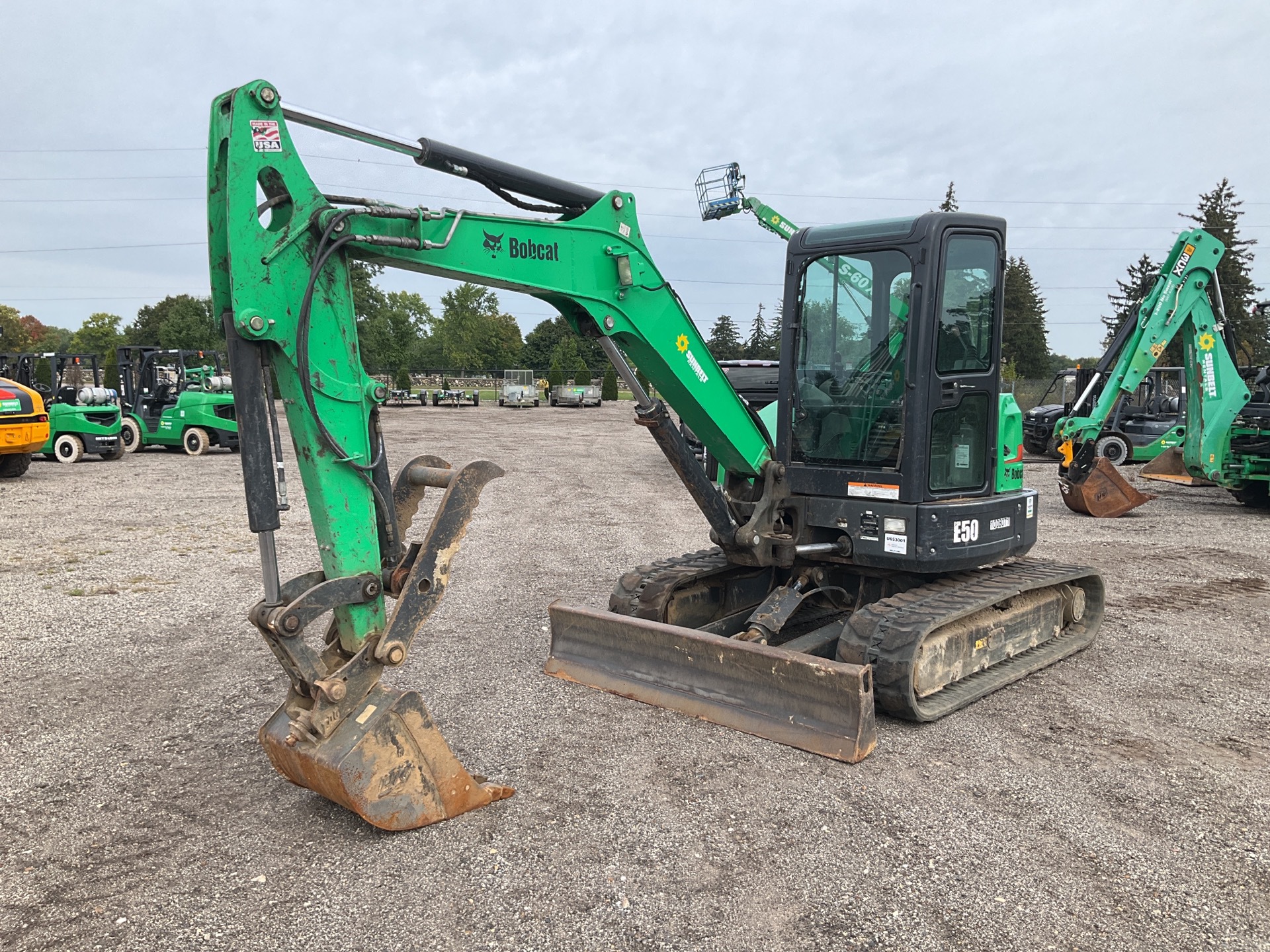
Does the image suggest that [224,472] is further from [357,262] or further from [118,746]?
[357,262]

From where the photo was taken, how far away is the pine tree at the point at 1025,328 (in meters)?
58.3

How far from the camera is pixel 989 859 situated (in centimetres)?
365

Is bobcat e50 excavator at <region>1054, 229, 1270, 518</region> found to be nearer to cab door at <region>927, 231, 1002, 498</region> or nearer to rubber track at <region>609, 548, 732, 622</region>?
cab door at <region>927, 231, 1002, 498</region>

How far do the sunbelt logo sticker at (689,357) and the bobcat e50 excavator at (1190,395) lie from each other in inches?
371

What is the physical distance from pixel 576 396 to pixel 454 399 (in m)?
6.52

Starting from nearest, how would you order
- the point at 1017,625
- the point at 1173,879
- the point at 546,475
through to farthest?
the point at 1173,879
the point at 1017,625
the point at 546,475

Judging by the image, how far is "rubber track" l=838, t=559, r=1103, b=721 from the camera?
4.95 metres

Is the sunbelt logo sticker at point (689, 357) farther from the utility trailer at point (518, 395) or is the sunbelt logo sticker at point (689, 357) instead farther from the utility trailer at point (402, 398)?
the utility trailer at point (402, 398)

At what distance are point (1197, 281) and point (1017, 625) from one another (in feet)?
30.2

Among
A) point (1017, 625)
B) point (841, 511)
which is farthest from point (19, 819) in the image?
point (1017, 625)

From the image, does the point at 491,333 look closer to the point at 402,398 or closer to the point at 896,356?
the point at 402,398

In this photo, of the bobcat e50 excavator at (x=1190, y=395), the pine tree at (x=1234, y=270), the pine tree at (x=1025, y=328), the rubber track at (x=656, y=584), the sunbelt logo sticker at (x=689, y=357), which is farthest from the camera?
the pine tree at (x=1025, y=328)

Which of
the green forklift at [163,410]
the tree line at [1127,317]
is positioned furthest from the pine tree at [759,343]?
the green forklift at [163,410]

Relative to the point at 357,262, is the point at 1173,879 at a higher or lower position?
lower
